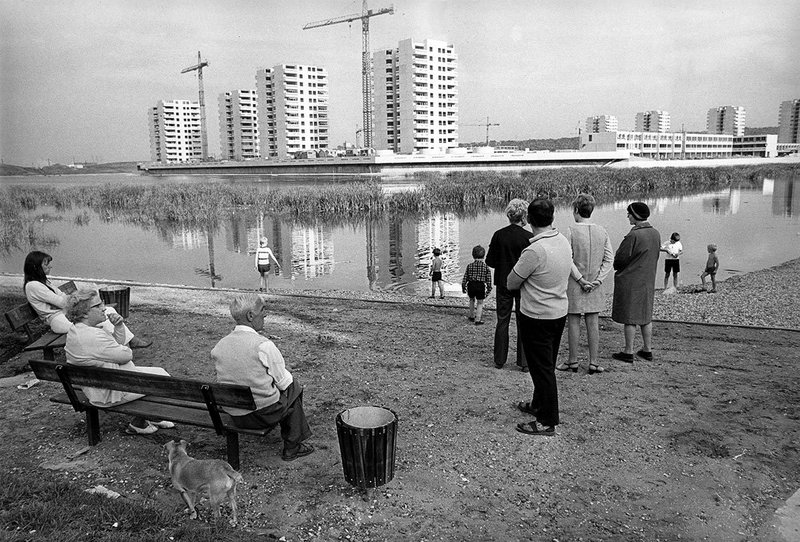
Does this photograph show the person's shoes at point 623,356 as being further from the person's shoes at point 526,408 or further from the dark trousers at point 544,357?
the dark trousers at point 544,357

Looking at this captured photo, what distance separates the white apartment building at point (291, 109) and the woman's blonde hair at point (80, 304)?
143 meters

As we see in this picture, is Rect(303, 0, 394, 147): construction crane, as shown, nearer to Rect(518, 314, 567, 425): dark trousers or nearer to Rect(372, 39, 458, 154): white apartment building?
Rect(372, 39, 458, 154): white apartment building

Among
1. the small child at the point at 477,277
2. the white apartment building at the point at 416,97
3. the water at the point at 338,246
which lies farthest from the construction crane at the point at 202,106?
the small child at the point at 477,277

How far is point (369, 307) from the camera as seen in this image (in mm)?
10531

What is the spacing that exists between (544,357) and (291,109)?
150869 millimetres

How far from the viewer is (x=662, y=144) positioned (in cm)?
13838

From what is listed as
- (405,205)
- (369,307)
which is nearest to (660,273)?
(369,307)

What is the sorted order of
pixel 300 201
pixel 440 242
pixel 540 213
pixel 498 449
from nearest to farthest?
1. pixel 498 449
2. pixel 540 213
3. pixel 440 242
4. pixel 300 201

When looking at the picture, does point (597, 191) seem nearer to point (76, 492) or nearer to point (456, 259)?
point (456, 259)

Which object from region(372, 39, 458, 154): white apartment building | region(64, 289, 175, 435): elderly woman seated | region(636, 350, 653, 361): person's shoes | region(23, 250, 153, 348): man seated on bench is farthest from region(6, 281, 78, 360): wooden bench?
region(372, 39, 458, 154): white apartment building

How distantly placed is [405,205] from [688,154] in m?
127

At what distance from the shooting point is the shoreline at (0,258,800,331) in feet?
32.0

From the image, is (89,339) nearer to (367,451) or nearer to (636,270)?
(367,451)

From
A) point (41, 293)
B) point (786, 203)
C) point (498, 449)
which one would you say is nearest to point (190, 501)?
point (498, 449)
